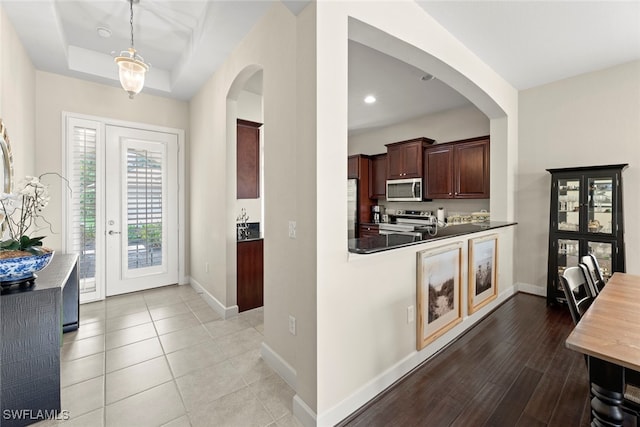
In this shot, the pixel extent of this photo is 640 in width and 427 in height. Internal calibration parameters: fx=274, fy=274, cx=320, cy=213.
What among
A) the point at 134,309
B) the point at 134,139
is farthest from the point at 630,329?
the point at 134,139

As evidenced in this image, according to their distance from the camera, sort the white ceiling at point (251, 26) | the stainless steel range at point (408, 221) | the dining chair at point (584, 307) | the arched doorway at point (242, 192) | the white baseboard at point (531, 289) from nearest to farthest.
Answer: the dining chair at point (584, 307) → the white ceiling at point (251, 26) → the arched doorway at point (242, 192) → the white baseboard at point (531, 289) → the stainless steel range at point (408, 221)

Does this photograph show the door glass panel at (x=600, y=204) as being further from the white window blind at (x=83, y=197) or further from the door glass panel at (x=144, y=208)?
the white window blind at (x=83, y=197)

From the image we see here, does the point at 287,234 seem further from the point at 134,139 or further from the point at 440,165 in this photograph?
the point at 440,165

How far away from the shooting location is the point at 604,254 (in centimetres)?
313

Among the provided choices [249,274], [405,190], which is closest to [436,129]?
[405,190]

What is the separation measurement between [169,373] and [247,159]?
2.32 m

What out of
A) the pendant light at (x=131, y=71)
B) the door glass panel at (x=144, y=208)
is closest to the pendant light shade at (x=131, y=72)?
the pendant light at (x=131, y=71)

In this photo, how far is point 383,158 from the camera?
5.82 metres

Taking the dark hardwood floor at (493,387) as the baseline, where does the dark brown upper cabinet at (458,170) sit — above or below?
above

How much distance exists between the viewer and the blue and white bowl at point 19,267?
157cm

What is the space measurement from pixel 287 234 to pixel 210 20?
209 cm

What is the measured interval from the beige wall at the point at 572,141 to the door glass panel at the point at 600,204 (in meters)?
0.22

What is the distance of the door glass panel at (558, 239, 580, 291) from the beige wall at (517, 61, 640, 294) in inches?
10.4

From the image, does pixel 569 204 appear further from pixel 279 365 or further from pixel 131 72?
pixel 131 72
